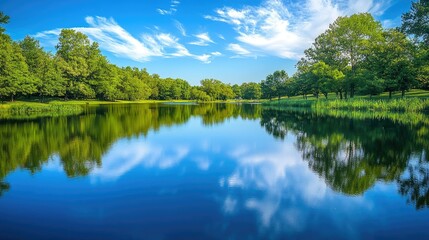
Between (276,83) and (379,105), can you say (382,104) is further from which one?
(276,83)

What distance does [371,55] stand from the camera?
4619 centimetres

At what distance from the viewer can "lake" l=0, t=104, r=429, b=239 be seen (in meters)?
5.74

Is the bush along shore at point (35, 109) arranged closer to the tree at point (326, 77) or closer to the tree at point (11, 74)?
the tree at point (11, 74)

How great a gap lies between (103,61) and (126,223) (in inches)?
3172

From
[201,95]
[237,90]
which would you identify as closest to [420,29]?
[201,95]

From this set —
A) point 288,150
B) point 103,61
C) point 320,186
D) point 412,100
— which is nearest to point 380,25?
point 412,100

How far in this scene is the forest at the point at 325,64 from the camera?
133ft

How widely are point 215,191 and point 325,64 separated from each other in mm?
56226

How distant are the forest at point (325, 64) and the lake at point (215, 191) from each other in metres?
31.3

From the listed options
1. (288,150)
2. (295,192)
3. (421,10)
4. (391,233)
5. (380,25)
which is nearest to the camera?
(391,233)

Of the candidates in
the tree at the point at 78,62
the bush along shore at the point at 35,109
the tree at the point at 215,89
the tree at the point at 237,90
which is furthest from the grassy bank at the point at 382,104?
the tree at the point at 237,90

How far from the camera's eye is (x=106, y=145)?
598 inches

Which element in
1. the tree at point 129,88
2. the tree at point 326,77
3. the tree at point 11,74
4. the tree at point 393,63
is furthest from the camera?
the tree at point 129,88

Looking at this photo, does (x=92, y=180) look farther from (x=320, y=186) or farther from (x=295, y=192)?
(x=320, y=186)
